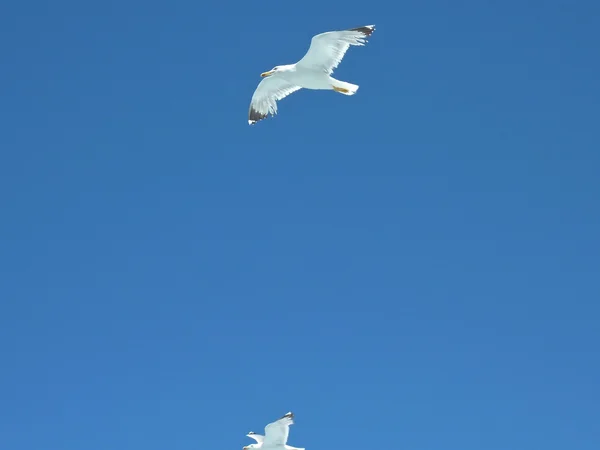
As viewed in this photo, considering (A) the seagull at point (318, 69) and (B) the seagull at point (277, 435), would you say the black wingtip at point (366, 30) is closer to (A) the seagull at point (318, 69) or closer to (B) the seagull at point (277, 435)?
(A) the seagull at point (318, 69)

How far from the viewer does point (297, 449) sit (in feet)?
87.8

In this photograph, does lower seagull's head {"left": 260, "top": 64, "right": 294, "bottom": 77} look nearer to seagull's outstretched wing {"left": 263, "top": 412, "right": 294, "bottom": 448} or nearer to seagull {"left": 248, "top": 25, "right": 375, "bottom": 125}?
seagull {"left": 248, "top": 25, "right": 375, "bottom": 125}

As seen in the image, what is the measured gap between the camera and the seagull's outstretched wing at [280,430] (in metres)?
27.8

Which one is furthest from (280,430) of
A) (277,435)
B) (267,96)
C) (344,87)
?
(344,87)

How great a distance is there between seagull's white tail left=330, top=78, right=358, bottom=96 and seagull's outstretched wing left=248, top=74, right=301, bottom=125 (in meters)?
2.03

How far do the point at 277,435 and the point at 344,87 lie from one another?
9.91 m

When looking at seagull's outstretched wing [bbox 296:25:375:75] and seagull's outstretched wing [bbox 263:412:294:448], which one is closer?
seagull's outstretched wing [bbox 296:25:375:75]

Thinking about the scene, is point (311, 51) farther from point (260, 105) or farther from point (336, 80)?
point (260, 105)

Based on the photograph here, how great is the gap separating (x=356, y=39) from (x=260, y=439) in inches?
452

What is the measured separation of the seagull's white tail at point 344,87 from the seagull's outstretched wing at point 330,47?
1.10 feet

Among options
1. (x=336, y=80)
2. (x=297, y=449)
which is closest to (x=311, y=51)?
(x=336, y=80)

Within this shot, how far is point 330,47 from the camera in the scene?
23812 mm

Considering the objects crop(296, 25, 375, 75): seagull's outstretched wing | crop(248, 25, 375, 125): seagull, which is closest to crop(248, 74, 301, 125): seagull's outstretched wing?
crop(248, 25, 375, 125): seagull

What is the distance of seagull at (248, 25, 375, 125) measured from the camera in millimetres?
23531
